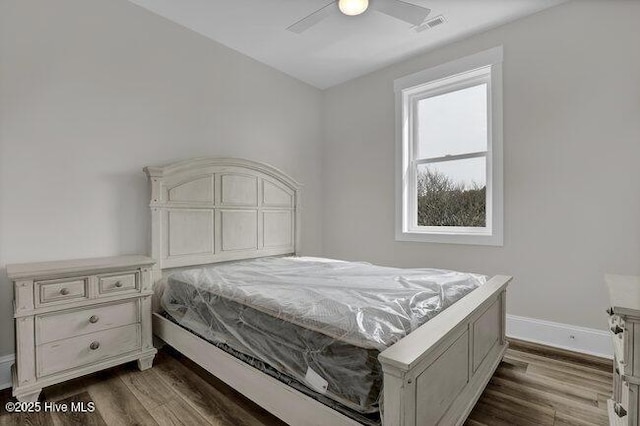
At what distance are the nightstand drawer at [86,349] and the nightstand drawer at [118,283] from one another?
0.87 feet

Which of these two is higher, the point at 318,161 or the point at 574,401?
the point at 318,161

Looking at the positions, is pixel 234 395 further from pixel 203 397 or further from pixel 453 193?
pixel 453 193

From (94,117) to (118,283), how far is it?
128 cm

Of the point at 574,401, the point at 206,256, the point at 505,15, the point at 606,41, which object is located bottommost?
the point at 574,401

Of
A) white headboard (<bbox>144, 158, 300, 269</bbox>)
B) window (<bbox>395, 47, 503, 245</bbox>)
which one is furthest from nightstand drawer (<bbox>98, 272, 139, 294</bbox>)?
window (<bbox>395, 47, 503, 245</bbox>)

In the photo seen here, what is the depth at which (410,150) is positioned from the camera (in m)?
3.60

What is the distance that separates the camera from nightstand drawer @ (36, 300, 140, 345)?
1.91m

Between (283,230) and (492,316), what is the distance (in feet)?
7.22

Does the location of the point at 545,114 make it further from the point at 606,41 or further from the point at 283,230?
the point at 283,230

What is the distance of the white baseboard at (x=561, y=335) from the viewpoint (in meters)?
2.44

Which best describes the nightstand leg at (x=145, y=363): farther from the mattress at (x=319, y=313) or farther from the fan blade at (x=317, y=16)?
the fan blade at (x=317, y=16)

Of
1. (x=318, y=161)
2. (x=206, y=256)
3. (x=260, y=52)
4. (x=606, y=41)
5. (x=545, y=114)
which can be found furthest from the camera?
(x=318, y=161)

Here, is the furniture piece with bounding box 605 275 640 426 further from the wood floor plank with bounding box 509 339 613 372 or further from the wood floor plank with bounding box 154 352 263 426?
the wood floor plank with bounding box 154 352 263 426

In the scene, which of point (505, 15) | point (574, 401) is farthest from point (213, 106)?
point (574, 401)
